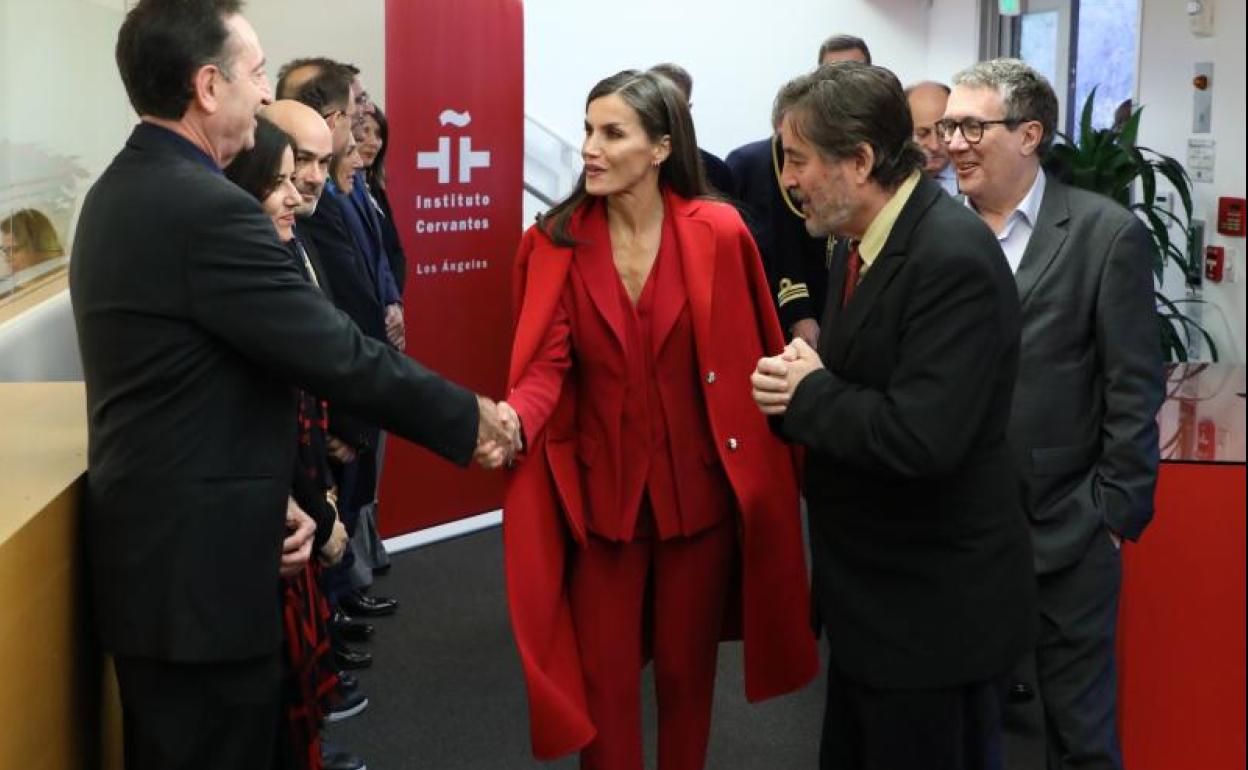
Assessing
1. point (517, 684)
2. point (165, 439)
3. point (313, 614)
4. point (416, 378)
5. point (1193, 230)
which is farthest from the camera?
point (1193, 230)

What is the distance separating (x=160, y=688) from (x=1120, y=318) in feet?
6.05

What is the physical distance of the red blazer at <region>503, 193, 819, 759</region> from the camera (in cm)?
308

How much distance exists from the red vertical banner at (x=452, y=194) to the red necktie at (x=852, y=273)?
310 centimetres

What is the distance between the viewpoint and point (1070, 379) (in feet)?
9.77

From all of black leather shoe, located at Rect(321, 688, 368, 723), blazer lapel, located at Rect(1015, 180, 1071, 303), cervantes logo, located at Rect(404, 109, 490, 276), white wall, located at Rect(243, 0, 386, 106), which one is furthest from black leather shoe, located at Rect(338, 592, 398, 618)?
blazer lapel, located at Rect(1015, 180, 1071, 303)

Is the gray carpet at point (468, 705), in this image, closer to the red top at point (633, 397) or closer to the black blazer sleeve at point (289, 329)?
the red top at point (633, 397)

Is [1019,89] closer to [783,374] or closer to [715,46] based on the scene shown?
[783,374]

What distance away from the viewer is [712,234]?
123 inches

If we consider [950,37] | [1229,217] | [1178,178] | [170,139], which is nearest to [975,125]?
[170,139]

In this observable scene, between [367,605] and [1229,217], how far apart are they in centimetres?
351

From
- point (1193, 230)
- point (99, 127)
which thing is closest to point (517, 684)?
point (99, 127)

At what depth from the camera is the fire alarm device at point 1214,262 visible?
5.95 metres

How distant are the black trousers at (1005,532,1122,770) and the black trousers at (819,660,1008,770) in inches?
26.2

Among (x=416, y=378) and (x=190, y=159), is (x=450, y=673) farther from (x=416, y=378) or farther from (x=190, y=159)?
(x=190, y=159)
